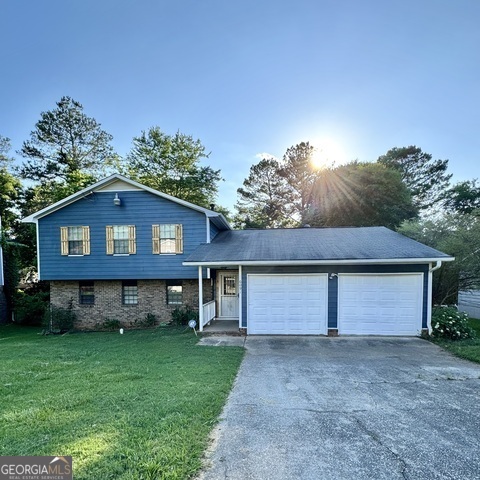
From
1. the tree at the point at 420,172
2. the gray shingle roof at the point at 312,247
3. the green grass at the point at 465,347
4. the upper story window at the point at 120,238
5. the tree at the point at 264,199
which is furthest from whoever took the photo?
the tree at the point at 264,199

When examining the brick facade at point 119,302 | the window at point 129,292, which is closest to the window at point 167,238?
the brick facade at point 119,302

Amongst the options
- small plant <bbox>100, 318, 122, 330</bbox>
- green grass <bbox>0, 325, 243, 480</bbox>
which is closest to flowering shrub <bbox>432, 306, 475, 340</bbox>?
green grass <bbox>0, 325, 243, 480</bbox>

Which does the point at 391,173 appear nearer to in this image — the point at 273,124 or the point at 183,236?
the point at 273,124

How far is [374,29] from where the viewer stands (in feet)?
30.2

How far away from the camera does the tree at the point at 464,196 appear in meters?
25.1

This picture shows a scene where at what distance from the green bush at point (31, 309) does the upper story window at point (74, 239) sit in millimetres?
5982

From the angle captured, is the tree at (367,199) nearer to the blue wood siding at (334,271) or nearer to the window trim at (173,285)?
the blue wood siding at (334,271)

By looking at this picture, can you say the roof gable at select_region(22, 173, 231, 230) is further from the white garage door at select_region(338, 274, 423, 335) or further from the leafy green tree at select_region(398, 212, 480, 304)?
the leafy green tree at select_region(398, 212, 480, 304)

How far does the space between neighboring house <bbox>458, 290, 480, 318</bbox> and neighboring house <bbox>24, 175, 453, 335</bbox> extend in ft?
33.2

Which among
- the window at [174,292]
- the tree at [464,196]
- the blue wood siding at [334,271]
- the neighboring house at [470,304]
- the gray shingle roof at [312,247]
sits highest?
the tree at [464,196]

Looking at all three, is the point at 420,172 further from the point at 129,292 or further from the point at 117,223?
the point at 129,292

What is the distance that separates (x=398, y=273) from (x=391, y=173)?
1740 cm

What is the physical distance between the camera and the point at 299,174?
2822cm

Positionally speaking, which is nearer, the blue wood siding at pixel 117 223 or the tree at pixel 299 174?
the blue wood siding at pixel 117 223
